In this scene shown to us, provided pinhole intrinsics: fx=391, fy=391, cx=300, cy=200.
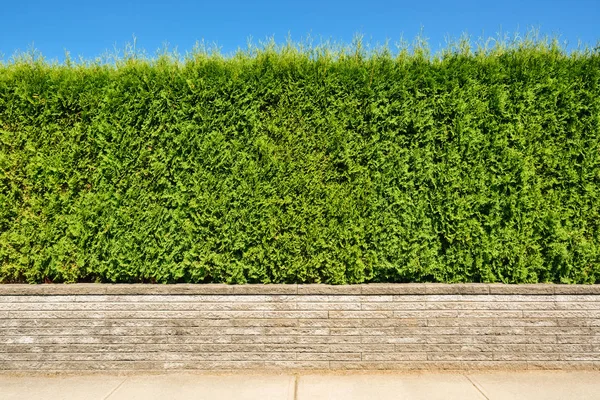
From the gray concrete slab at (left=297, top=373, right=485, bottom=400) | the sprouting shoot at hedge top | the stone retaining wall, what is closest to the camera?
the gray concrete slab at (left=297, top=373, right=485, bottom=400)

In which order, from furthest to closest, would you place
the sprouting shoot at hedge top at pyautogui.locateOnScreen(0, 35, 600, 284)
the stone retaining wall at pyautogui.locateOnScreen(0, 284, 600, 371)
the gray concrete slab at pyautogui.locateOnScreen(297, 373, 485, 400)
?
the sprouting shoot at hedge top at pyautogui.locateOnScreen(0, 35, 600, 284) → the stone retaining wall at pyautogui.locateOnScreen(0, 284, 600, 371) → the gray concrete slab at pyautogui.locateOnScreen(297, 373, 485, 400)

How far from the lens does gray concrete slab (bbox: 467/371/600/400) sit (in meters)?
3.76

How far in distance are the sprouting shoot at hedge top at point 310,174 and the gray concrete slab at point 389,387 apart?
103 cm

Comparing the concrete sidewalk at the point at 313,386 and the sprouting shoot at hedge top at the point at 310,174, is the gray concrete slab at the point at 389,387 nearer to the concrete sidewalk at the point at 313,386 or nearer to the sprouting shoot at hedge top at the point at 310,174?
the concrete sidewalk at the point at 313,386

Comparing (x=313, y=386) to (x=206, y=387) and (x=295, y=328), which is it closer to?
(x=295, y=328)

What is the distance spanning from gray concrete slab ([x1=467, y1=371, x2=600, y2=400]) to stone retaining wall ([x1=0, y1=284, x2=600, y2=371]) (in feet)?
0.47

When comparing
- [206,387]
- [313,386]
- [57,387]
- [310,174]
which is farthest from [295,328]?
[57,387]

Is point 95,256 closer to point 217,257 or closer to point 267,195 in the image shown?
point 217,257

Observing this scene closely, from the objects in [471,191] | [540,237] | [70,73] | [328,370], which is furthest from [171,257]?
[540,237]

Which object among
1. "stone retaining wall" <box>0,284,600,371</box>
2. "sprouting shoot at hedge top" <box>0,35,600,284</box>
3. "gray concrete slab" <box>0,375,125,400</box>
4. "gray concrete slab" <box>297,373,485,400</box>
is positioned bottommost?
"gray concrete slab" <box>297,373,485,400</box>

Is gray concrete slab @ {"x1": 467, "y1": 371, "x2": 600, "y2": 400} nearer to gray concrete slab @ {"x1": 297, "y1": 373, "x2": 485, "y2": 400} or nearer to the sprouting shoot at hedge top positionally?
gray concrete slab @ {"x1": 297, "y1": 373, "x2": 485, "y2": 400}

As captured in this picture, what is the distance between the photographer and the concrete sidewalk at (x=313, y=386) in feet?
12.3

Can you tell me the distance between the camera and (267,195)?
14.8 feet

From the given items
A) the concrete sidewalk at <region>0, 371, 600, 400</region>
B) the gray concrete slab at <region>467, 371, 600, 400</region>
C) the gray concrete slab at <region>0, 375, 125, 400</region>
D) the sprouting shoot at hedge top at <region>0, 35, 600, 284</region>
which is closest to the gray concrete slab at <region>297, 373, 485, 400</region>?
the concrete sidewalk at <region>0, 371, 600, 400</region>
